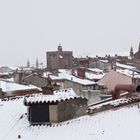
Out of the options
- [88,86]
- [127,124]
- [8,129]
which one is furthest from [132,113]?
[88,86]

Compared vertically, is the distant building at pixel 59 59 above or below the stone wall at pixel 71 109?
below

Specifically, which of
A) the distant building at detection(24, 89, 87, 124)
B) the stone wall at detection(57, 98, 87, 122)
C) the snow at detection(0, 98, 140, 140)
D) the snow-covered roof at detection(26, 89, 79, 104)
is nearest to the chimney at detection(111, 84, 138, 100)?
the snow at detection(0, 98, 140, 140)

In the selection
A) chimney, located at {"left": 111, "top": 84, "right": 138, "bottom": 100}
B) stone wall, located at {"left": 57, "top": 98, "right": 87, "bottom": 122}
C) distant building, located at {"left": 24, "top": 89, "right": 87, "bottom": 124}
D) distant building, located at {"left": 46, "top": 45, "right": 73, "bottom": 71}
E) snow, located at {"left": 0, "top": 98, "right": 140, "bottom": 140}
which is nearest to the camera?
snow, located at {"left": 0, "top": 98, "right": 140, "bottom": 140}

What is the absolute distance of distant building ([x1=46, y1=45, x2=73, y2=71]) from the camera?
10031 cm

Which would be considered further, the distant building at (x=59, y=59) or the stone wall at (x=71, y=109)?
the distant building at (x=59, y=59)

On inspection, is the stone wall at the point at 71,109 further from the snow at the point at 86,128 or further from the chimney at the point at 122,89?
the chimney at the point at 122,89

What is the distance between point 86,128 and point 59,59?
86.5 m

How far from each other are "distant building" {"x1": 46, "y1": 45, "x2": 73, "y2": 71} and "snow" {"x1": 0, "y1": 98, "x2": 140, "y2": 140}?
3324 inches

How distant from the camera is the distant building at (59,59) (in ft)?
329

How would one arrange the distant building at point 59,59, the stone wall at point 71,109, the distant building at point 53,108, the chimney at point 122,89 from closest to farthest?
1. the distant building at point 53,108
2. the stone wall at point 71,109
3. the chimney at point 122,89
4. the distant building at point 59,59

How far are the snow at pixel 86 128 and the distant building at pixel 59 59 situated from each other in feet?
277

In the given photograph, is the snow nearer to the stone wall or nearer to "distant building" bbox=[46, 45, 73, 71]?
the stone wall

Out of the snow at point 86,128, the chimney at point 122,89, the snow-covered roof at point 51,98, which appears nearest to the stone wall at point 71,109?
the snow-covered roof at point 51,98

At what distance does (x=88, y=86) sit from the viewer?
163ft
